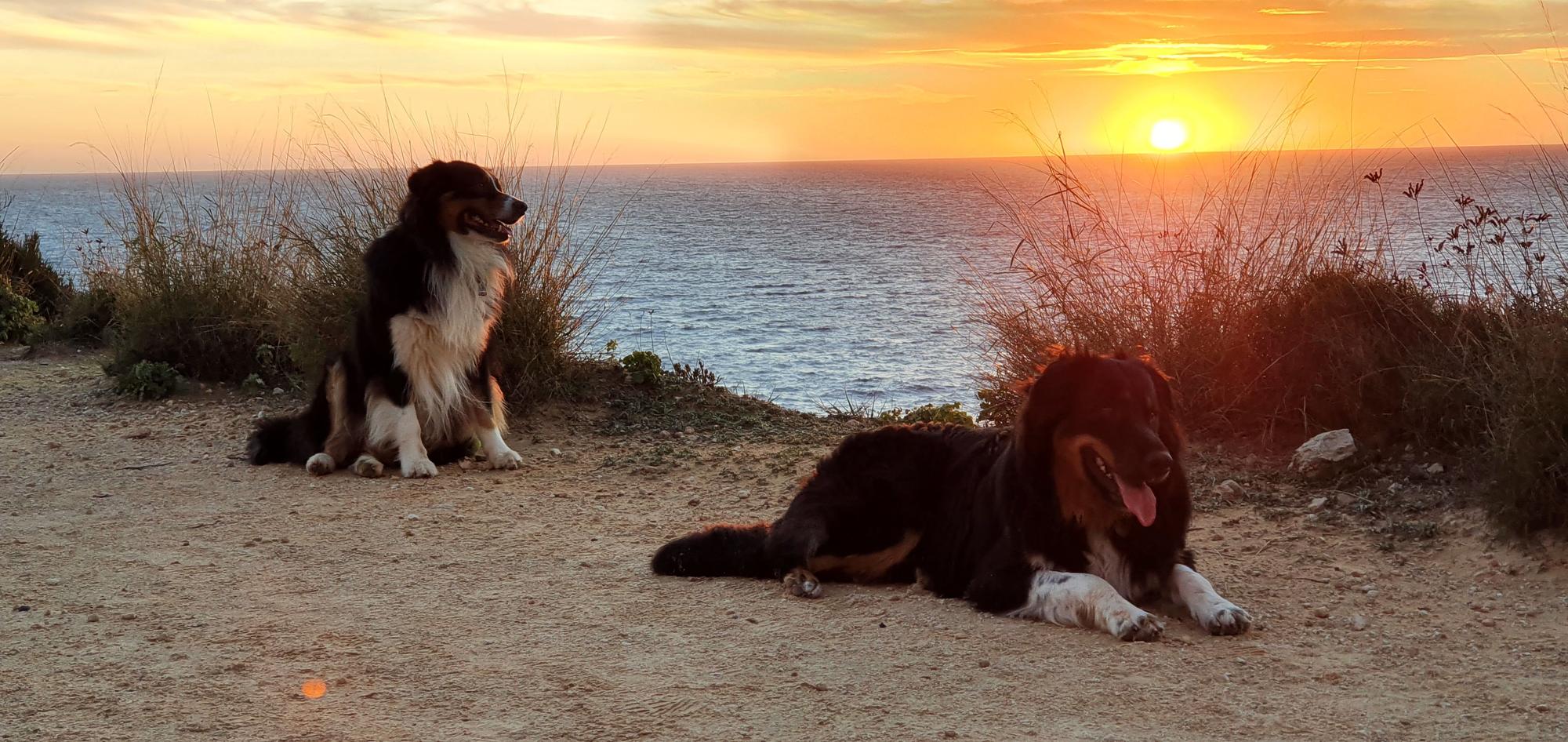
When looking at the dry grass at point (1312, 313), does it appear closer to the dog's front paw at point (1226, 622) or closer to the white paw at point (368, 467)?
the dog's front paw at point (1226, 622)

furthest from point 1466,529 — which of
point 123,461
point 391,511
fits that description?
point 123,461

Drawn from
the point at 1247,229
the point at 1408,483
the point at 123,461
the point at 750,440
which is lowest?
the point at 123,461

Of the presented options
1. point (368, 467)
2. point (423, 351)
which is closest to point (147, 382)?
point (368, 467)

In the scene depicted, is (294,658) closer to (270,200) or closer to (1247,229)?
(1247,229)

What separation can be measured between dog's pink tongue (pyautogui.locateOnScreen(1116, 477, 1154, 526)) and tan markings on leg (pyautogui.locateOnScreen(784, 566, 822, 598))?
4.72ft

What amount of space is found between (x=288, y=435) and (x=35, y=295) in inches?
391

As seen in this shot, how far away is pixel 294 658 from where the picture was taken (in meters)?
4.75

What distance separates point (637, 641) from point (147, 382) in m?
7.82

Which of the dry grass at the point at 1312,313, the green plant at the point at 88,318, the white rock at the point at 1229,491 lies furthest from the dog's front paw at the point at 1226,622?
the green plant at the point at 88,318

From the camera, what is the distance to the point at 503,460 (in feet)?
28.3

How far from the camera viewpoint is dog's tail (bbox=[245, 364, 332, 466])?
8609 millimetres

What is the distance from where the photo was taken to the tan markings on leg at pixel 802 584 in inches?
214

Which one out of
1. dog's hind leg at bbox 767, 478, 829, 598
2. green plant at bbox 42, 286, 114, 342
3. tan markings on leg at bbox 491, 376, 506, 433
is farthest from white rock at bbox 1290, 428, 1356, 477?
green plant at bbox 42, 286, 114, 342

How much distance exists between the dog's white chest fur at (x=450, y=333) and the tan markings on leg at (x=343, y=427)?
452mm
